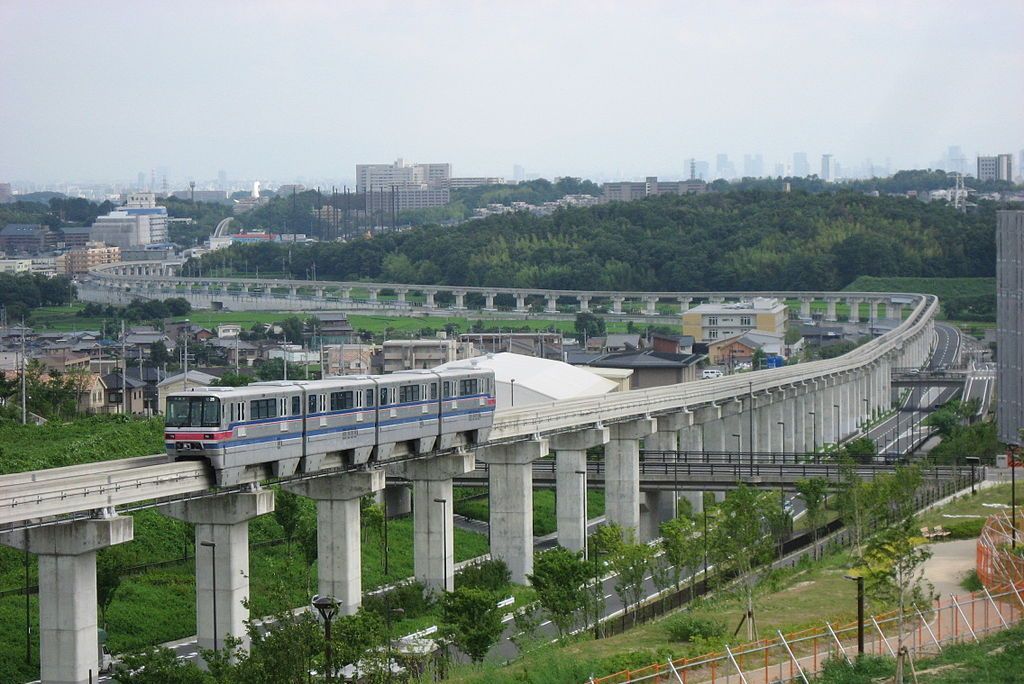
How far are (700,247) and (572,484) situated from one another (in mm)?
123820

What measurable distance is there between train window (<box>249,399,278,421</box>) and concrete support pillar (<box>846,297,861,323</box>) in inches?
4557

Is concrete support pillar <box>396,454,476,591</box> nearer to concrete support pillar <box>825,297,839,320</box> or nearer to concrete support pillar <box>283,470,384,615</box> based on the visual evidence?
concrete support pillar <box>283,470,384,615</box>

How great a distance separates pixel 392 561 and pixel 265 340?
248 feet

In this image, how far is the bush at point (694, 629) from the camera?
31438mm

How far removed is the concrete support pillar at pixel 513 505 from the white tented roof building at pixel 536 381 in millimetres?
11798

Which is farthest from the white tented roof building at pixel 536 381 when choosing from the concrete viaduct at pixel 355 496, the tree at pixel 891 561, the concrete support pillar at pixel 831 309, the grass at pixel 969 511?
the concrete support pillar at pixel 831 309

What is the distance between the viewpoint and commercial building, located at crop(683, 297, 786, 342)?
396ft

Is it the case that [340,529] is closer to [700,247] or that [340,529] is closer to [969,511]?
[969,511]

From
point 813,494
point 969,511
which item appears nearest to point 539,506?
point 813,494

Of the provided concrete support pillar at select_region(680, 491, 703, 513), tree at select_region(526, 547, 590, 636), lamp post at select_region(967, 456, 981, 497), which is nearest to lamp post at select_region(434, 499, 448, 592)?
tree at select_region(526, 547, 590, 636)

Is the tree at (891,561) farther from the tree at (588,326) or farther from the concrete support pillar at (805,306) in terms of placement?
the concrete support pillar at (805,306)

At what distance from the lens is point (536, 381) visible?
65.2 metres

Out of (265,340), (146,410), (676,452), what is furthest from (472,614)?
(265,340)

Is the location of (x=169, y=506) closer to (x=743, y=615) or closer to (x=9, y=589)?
(x=9, y=589)
